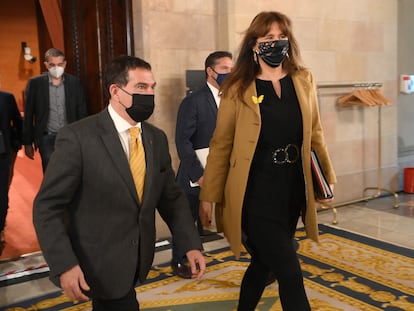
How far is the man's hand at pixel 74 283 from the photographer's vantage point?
6.16 ft

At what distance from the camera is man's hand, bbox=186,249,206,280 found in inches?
86.9

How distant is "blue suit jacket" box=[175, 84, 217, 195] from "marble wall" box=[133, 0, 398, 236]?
109cm

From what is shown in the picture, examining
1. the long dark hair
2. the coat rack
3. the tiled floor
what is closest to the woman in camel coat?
the long dark hair

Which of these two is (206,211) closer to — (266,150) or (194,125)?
(266,150)

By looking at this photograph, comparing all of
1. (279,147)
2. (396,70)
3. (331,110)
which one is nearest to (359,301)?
(279,147)

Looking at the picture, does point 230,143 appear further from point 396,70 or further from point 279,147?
point 396,70

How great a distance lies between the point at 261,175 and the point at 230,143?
25 cm

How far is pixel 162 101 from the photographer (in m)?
4.82

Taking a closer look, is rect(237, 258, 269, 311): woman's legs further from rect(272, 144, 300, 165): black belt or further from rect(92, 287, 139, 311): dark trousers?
rect(92, 287, 139, 311): dark trousers


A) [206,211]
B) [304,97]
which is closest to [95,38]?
[206,211]

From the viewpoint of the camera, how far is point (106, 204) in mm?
2047

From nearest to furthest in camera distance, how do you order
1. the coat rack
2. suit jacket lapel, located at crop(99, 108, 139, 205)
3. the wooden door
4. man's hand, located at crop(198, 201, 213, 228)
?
suit jacket lapel, located at crop(99, 108, 139, 205) < man's hand, located at crop(198, 201, 213, 228) < the wooden door < the coat rack

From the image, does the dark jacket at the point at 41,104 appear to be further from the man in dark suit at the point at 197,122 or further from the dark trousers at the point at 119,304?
the dark trousers at the point at 119,304

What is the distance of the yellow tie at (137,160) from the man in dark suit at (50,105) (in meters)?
3.03
